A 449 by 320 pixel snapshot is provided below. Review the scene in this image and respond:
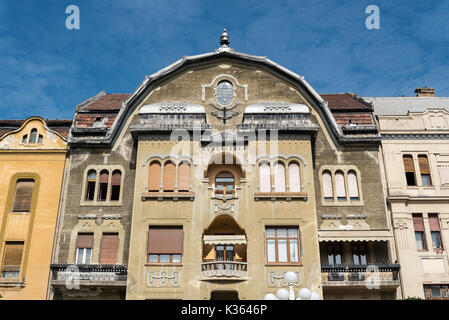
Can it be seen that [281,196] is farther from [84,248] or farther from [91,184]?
[84,248]

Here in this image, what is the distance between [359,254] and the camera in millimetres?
29453

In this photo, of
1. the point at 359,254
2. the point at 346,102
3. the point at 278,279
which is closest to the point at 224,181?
the point at 278,279

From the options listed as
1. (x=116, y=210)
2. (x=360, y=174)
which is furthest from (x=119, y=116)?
(x=360, y=174)

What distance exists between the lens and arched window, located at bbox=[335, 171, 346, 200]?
30.6m

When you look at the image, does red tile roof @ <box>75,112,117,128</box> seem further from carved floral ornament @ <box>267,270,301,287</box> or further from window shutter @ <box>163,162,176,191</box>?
carved floral ornament @ <box>267,270,301,287</box>

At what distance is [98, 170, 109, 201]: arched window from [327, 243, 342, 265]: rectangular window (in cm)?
1341

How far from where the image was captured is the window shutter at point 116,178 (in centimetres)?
3102

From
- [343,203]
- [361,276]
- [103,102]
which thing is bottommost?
[361,276]

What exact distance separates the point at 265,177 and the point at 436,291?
1124 centimetres

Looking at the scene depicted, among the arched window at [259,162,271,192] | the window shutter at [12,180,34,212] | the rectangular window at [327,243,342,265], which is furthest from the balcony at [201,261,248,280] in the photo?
the window shutter at [12,180,34,212]

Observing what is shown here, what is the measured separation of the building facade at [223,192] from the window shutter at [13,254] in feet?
7.36

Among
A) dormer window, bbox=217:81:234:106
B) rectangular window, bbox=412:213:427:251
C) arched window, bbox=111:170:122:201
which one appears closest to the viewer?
rectangular window, bbox=412:213:427:251

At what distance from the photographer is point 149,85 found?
32.9 meters
